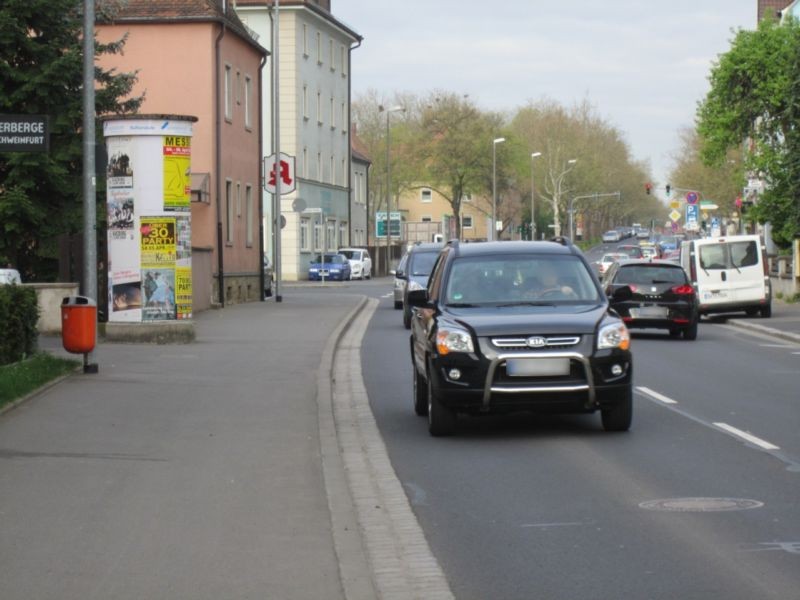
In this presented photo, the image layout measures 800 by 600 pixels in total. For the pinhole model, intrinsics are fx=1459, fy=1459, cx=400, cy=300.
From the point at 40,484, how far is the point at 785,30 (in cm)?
3946

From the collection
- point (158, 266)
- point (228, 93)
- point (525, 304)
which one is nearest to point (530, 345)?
point (525, 304)

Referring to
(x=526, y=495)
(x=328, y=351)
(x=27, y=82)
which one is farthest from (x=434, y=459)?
(x=27, y=82)

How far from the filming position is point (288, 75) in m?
71.0

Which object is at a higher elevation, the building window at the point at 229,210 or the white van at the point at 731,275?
the building window at the point at 229,210

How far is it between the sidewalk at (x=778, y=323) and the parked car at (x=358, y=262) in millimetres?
36335

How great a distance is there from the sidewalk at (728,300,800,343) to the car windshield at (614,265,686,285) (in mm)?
2479

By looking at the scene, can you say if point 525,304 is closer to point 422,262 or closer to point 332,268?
point 422,262

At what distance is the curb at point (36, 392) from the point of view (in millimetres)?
13666

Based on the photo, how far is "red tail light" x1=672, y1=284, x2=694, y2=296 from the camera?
1080 inches

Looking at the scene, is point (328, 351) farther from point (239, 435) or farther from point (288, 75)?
point (288, 75)

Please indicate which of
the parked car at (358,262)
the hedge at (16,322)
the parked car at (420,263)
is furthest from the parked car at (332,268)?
the hedge at (16,322)

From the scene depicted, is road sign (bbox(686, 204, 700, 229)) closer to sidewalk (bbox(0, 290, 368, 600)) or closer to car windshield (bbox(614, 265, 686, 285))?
car windshield (bbox(614, 265, 686, 285))

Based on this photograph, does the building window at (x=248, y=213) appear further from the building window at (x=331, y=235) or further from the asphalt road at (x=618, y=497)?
the building window at (x=331, y=235)

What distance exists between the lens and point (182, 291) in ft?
78.4
